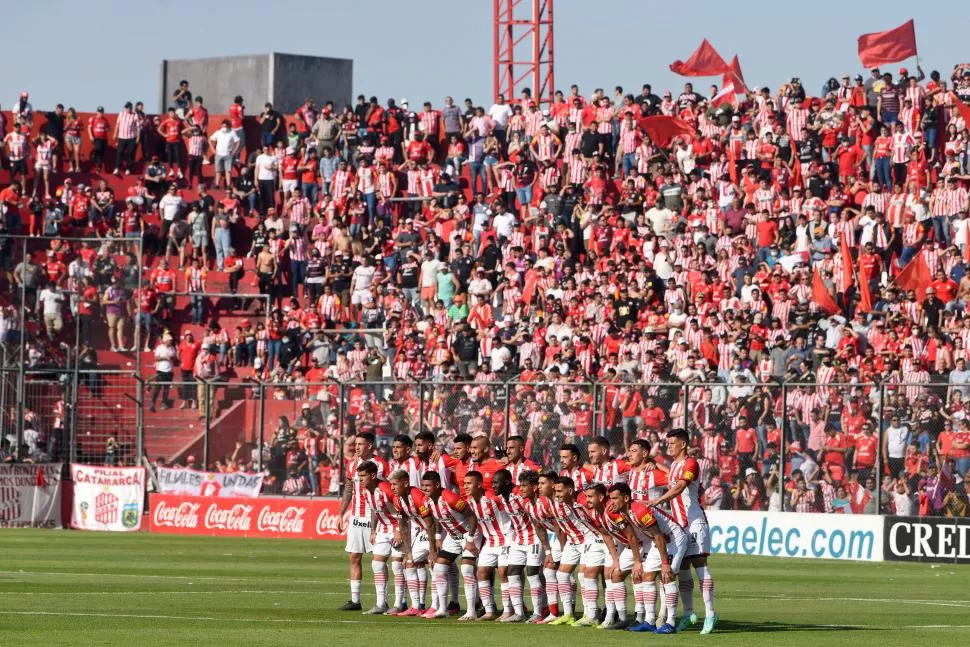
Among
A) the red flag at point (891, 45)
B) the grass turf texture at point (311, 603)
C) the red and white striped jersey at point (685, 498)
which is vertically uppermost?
the red flag at point (891, 45)

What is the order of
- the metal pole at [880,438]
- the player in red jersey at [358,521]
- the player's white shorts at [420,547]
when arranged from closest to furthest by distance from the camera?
the player's white shorts at [420,547], the player in red jersey at [358,521], the metal pole at [880,438]

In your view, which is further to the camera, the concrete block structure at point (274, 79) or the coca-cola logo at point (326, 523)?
the concrete block structure at point (274, 79)

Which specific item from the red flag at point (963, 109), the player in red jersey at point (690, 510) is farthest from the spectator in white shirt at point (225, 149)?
the player in red jersey at point (690, 510)

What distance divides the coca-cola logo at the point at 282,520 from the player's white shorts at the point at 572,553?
18.4 metres

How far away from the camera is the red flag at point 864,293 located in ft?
118

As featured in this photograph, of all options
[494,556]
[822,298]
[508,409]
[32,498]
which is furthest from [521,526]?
[32,498]

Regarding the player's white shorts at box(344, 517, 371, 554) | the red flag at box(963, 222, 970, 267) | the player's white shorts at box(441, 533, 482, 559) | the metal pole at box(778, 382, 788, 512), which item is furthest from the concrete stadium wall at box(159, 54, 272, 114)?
the player's white shorts at box(441, 533, 482, 559)

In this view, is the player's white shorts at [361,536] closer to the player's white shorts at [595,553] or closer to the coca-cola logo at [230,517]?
the player's white shorts at [595,553]

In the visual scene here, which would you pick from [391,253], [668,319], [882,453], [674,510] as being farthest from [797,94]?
[674,510]

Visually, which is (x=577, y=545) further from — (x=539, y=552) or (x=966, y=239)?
(x=966, y=239)

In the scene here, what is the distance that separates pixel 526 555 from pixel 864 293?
61.0 ft

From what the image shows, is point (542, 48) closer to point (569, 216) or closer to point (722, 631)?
point (569, 216)

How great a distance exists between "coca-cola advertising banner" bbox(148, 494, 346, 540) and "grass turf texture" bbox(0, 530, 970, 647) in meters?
3.56

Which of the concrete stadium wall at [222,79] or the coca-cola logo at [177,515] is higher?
the concrete stadium wall at [222,79]
